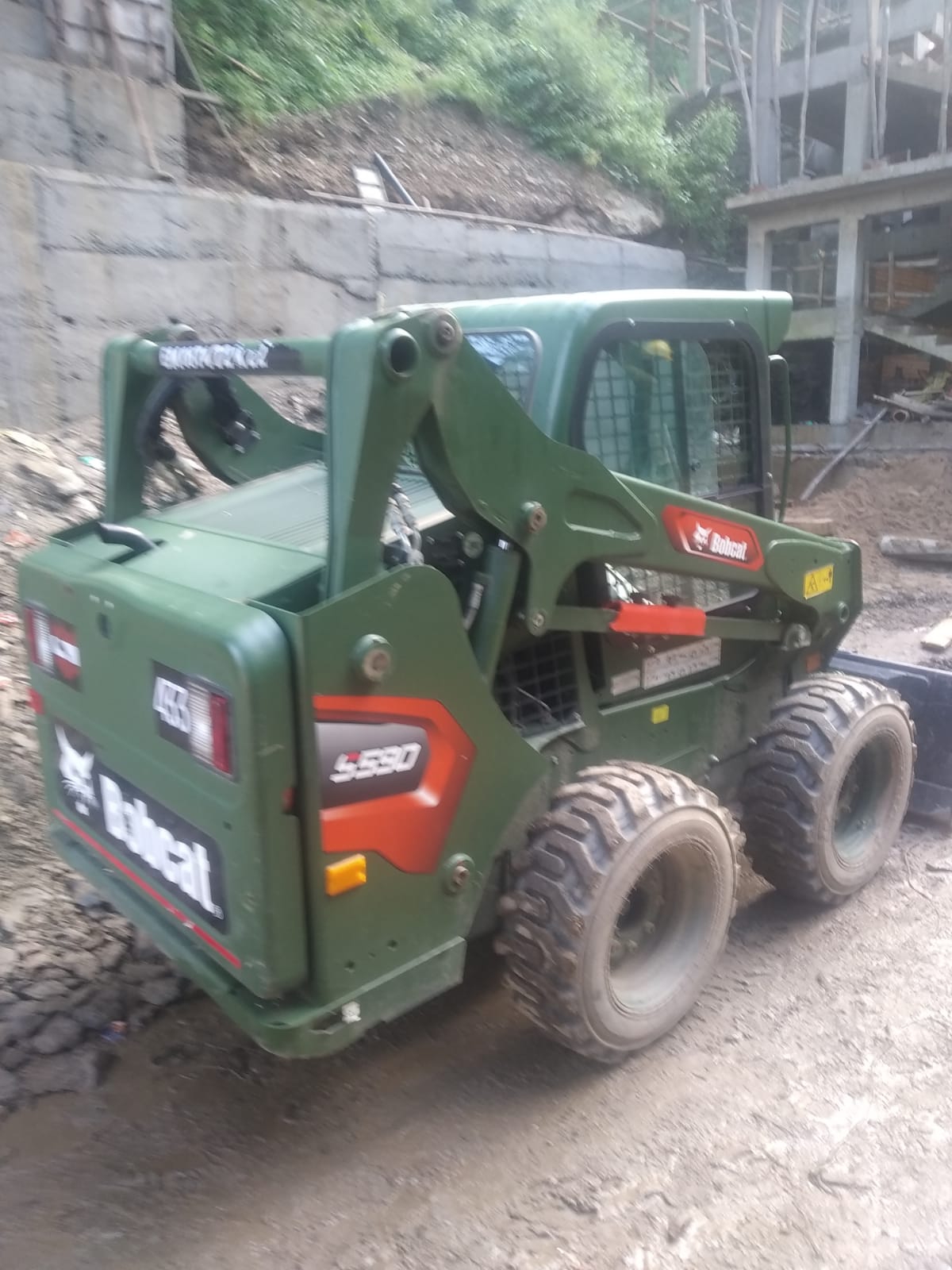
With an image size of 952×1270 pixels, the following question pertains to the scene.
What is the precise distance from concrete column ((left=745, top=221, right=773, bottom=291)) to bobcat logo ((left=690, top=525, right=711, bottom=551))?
10.4 metres

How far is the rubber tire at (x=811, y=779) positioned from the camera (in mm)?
3422

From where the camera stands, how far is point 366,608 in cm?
213

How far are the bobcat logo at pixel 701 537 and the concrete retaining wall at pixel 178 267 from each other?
202 inches

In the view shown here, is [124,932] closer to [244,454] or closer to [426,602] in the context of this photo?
[244,454]

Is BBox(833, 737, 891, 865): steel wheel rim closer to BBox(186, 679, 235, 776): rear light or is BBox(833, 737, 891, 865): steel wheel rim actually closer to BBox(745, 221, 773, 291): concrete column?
BBox(186, 679, 235, 776): rear light

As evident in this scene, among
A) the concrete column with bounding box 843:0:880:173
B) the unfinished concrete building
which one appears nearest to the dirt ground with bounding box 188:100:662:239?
the unfinished concrete building

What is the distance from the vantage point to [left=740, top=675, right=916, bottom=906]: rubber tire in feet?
11.2

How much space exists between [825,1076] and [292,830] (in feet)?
5.79

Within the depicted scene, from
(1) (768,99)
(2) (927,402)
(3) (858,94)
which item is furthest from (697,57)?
(2) (927,402)

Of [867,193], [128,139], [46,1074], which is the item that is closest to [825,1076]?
[46,1074]

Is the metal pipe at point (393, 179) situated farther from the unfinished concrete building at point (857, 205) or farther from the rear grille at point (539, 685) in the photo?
the rear grille at point (539, 685)

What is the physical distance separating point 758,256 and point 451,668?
38.4ft

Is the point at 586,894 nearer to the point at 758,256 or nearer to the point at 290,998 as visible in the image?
the point at 290,998

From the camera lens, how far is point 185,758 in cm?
225
